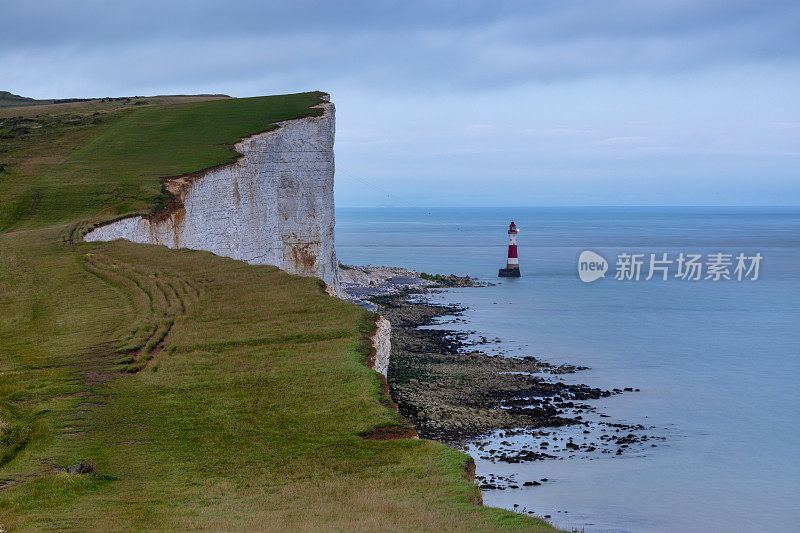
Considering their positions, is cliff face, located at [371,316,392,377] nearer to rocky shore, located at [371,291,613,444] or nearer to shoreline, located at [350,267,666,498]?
shoreline, located at [350,267,666,498]

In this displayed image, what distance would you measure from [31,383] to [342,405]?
621 cm

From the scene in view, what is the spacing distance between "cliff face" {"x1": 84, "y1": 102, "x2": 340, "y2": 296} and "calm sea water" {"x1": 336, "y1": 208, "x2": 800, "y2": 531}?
12.0 metres

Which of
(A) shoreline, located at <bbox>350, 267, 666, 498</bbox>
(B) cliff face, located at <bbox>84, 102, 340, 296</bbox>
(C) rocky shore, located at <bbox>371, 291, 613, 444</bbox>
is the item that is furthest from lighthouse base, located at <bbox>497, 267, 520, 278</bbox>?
(A) shoreline, located at <bbox>350, 267, 666, 498</bbox>

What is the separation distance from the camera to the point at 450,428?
2534cm

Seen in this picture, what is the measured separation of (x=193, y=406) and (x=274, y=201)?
32267mm

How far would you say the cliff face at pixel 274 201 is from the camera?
39656 millimetres

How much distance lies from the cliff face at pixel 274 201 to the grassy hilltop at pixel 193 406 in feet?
33.9

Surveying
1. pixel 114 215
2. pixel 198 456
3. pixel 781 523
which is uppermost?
pixel 114 215

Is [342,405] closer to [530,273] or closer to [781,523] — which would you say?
[781,523]

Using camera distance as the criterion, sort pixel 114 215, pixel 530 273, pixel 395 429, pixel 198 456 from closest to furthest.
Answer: pixel 198 456 < pixel 395 429 < pixel 114 215 < pixel 530 273

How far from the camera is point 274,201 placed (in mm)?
46281

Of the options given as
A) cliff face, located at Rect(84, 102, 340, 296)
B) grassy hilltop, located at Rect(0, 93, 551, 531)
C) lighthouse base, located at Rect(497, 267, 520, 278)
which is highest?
cliff face, located at Rect(84, 102, 340, 296)

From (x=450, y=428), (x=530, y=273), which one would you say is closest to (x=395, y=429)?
(x=450, y=428)

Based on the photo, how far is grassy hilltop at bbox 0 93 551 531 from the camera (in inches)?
414
